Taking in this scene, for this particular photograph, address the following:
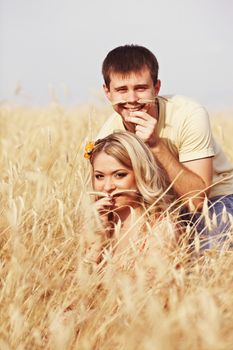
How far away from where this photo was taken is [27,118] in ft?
20.8

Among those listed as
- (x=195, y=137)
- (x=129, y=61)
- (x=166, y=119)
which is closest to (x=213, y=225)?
(x=195, y=137)

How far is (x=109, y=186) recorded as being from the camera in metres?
2.51

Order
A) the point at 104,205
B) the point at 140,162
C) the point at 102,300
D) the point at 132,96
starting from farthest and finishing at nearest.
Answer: the point at 132,96
the point at 140,162
the point at 104,205
the point at 102,300

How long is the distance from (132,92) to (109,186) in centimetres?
48

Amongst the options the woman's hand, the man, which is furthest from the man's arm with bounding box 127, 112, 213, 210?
the woman's hand

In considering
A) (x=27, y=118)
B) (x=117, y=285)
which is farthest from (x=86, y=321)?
(x=27, y=118)

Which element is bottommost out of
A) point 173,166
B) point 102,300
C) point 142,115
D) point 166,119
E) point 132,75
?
point 102,300

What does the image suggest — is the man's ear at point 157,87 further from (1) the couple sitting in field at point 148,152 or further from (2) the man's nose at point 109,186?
(2) the man's nose at point 109,186

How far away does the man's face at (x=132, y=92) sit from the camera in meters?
2.78

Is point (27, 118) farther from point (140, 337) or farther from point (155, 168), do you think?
point (140, 337)

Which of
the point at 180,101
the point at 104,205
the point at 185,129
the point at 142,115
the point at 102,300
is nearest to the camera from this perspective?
the point at 102,300

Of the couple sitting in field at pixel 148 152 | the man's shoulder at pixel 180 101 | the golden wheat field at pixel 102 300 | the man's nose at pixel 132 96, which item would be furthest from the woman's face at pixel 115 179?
the man's shoulder at pixel 180 101

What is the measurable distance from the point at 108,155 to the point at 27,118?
387cm

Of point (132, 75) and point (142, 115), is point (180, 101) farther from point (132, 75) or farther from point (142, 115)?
point (142, 115)
